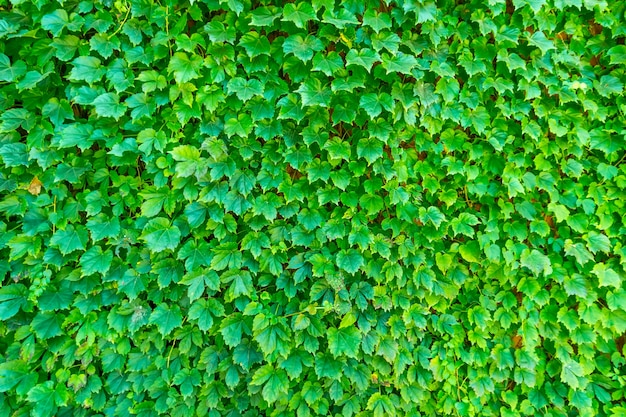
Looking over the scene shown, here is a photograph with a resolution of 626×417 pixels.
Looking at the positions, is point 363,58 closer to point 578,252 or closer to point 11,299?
point 578,252

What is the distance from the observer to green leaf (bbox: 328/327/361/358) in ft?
6.62

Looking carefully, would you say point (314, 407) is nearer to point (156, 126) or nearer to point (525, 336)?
point (525, 336)

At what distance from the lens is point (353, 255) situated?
2.01 metres

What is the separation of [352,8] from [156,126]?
119 cm

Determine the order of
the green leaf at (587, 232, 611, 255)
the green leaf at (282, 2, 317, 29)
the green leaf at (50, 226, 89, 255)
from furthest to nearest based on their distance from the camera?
the green leaf at (587, 232, 611, 255) < the green leaf at (50, 226, 89, 255) < the green leaf at (282, 2, 317, 29)

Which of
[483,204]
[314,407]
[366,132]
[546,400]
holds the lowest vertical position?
[314,407]

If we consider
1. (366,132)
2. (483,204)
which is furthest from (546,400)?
(366,132)

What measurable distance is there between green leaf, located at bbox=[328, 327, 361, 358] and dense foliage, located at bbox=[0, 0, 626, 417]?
0.01 metres

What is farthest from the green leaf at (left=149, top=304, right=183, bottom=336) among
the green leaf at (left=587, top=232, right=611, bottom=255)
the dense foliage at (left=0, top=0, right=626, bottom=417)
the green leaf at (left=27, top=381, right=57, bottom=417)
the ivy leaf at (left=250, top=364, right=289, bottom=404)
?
the green leaf at (left=587, top=232, right=611, bottom=255)

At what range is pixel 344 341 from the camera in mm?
2037

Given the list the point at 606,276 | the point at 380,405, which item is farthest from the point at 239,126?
the point at 606,276

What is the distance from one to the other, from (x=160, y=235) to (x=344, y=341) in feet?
3.76

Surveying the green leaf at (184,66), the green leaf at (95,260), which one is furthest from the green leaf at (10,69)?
the green leaf at (95,260)

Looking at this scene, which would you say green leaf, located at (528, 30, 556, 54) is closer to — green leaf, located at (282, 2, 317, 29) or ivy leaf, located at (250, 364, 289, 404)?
green leaf, located at (282, 2, 317, 29)
